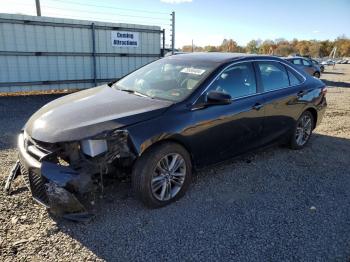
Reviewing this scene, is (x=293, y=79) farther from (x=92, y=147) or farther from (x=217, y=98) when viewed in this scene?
(x=92, y=147)

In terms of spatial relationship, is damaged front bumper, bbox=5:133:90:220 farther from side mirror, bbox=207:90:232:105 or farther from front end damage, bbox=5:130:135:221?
side mirror, bbox=207:90:232:105

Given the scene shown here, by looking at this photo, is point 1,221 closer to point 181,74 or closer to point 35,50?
point 181,74

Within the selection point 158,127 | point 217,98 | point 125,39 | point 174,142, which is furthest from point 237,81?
point 125,39

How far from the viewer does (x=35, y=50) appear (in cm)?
982

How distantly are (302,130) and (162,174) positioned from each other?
10.7ft

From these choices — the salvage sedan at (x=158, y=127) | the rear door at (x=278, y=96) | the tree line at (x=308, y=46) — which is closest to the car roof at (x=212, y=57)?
the salvage sedan at (x=158, y=127)

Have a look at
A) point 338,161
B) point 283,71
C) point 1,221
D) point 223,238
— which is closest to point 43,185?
point 1,221

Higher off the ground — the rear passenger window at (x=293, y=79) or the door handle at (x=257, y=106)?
the rear passenger window at (x=293, y=79)

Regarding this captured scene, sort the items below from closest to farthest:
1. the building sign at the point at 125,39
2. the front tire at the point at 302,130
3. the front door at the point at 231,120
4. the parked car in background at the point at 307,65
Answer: the front door at the point at 231,120, the front tire at the point at 302,130, the building sign at the point at 125,39, the parked car in background at the point at 307,65

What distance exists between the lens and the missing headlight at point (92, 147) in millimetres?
2961

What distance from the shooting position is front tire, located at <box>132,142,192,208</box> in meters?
3.21

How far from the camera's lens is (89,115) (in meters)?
Result: 3.28

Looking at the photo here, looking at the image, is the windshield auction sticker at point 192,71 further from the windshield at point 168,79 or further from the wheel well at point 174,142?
the wheel well at point 174,142

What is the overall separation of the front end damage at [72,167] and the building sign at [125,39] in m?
8.88
